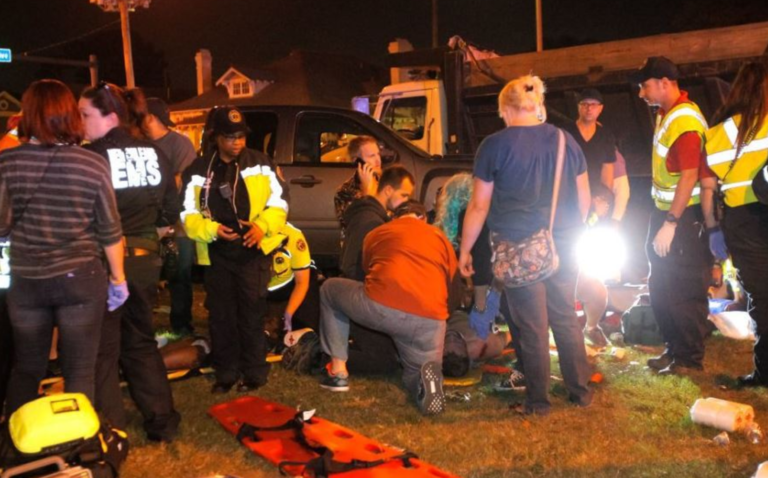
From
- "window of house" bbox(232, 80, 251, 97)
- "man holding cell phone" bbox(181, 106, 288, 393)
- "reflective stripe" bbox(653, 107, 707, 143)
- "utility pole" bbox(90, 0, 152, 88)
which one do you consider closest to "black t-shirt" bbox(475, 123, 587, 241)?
"reflective stripe" bbox(653, 107, 707, 143)

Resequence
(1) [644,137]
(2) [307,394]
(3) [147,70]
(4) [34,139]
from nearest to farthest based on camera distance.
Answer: (4) [34,139], (2) [307,394], (1) [644,137], (3) [147,70]

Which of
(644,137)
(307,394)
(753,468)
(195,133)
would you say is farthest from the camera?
(195,133)

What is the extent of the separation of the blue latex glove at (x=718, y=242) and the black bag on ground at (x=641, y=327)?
1294 mm

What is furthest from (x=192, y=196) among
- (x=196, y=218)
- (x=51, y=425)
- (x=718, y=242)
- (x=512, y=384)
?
(x=718, y=242)

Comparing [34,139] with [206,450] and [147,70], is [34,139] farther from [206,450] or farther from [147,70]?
[147,70]

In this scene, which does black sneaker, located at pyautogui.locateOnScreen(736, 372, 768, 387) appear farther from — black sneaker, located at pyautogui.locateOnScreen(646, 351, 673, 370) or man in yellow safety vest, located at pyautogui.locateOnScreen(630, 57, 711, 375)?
black sneaker, located at pyautogui.locateOnScreen(646, 351, 673, 370)

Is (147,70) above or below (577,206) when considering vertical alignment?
above

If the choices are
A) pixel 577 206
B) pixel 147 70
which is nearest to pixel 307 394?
pixel 577 206

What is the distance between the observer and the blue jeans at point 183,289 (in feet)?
21.8

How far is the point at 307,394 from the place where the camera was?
16.5 ft

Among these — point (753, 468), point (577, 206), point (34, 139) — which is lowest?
point (753, 468)

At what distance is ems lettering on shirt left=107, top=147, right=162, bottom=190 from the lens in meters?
3.99

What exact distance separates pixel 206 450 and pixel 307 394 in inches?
40.7

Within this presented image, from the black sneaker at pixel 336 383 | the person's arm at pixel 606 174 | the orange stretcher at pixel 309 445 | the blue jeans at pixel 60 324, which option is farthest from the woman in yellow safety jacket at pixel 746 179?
the blue jeans at pixel 60 324
